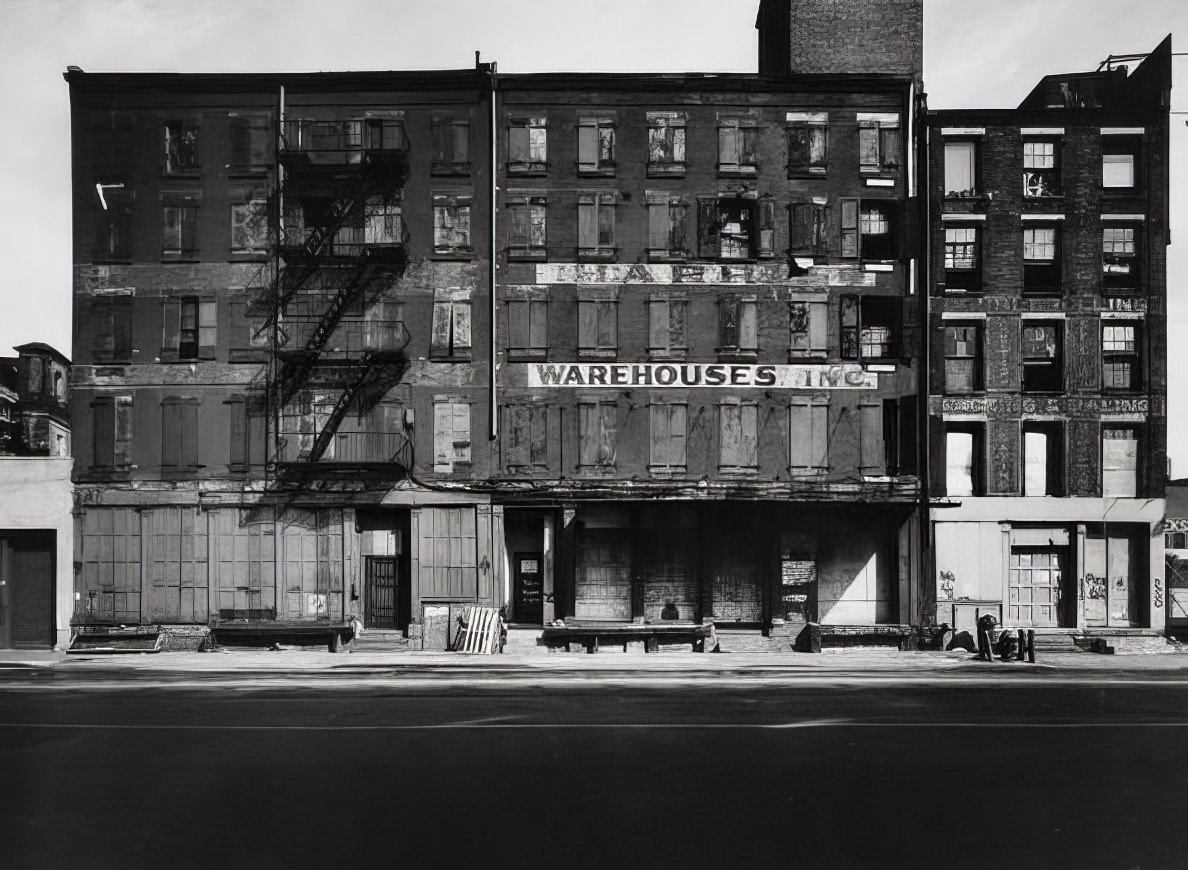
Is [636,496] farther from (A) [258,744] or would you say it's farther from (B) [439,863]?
(B) [439,863]

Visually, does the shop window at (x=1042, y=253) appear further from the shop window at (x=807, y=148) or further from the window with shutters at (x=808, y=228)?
the shop window at (x=807, y=148)

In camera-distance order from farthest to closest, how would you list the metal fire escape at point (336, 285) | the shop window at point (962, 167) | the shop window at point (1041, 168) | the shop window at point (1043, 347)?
the shop window at point (962, 167) → the shop window at point (1041, 168) → the shop window at point (1043, 347) → the metal fire escape at point (336, 285)

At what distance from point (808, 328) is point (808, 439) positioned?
3413 mm

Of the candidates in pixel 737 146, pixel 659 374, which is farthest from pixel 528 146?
pixel 659 374

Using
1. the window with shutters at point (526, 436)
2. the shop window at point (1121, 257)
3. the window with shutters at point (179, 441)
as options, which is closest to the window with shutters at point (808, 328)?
the window with shutters at point (526, 436)

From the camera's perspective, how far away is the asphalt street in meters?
9.26

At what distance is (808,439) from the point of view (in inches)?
1260

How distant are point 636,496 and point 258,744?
18.4m

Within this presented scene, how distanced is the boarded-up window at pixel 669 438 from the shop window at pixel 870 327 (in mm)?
5431

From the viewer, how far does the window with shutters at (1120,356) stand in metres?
32.5

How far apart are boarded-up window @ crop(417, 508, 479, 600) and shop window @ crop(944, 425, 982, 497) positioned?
14826mm

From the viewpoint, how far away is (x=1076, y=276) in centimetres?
3241

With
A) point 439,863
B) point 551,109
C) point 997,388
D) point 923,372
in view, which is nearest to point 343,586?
point 551,109

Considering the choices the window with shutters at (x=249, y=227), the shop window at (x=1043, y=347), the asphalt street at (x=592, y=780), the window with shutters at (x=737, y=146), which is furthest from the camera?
the shop window at (x=1043, y=347)
